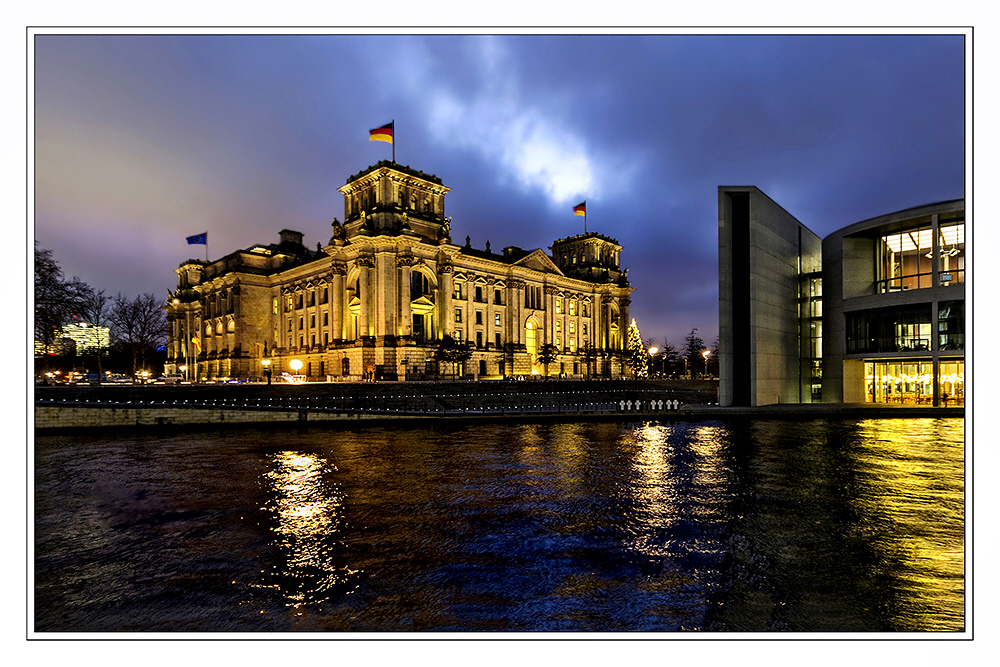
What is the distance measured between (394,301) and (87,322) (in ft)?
107

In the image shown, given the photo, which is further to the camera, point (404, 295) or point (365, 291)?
point (365, 291)

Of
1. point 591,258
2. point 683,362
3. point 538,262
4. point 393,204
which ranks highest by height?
point 393,204

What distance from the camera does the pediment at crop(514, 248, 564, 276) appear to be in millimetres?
83938

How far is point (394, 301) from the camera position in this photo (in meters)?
64.8

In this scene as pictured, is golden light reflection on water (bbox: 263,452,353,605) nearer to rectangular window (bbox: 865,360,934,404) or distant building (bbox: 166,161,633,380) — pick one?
rectangular window (bbox: 865,360,934,404)

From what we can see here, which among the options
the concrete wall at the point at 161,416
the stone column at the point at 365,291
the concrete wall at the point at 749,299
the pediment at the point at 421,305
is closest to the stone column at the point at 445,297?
the pediment at the point at 421,305

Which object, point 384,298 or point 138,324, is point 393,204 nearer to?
point 384,298

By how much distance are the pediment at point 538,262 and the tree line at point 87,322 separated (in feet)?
189

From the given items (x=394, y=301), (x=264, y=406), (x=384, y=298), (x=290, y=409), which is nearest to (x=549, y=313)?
(x=394, y=301)

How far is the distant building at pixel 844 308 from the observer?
118 feet

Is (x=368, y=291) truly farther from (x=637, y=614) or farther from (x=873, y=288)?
(x=637, y=614)

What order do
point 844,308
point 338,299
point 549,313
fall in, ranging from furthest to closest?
point 549,313
point 338,299
point 844,308
